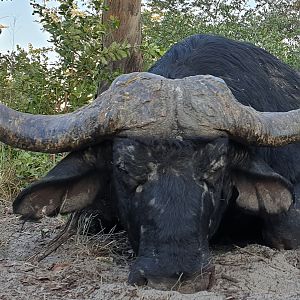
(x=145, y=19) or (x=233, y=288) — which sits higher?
(x=145, y=19)

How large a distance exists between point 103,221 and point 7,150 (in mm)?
2893

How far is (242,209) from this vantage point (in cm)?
430

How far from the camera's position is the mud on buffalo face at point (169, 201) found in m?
3.36

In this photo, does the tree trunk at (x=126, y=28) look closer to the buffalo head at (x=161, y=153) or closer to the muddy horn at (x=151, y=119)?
the buffalo head at (x=161, y=153)

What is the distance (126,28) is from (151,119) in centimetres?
485

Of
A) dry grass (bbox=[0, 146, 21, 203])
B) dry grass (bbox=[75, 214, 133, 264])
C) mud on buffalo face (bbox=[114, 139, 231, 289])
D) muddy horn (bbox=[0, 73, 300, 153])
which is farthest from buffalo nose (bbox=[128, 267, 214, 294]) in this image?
dry grass (bbox=[0, 146, 21, 203])

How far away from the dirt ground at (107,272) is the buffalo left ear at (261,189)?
275mm

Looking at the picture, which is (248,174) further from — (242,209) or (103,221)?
(103,221)

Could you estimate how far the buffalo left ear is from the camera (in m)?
4.08

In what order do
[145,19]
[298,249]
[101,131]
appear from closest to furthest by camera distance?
1. [101,131]
2. [298,249]
3. [145,19]

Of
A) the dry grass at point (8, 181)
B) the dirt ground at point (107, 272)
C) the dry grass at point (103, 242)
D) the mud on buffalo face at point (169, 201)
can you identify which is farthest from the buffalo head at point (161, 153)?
the dry grass at point (8, 181)

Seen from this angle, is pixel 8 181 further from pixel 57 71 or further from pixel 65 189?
pixel 65 189

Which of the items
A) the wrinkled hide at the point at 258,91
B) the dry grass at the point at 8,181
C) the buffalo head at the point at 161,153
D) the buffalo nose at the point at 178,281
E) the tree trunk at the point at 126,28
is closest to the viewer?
the buffalo nose at the point at 178,281

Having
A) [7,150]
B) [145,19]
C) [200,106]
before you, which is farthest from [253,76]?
[145,19]
